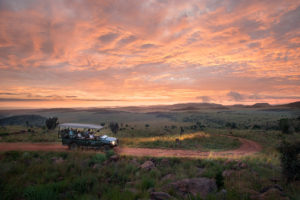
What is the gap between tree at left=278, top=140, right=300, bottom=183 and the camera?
7367mm

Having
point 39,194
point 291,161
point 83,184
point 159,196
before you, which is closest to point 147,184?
point 159,196

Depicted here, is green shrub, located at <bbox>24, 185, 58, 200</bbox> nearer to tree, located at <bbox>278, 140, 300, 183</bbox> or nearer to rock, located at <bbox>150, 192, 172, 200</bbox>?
rock, located at <bbox>150, 192, 172, 200</bbox>

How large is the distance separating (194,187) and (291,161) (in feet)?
16.6

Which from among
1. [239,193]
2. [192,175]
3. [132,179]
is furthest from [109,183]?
[239,193]

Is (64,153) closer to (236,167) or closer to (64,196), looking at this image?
(64,196)

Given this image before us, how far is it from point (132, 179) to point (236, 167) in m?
6.77

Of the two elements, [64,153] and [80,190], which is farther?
[64,153]

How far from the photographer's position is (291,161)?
7496 mm

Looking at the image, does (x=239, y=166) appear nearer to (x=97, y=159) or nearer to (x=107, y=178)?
(x=107, y=178)

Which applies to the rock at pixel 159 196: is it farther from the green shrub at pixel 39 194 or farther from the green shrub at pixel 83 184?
the green shrub at pixel 39 194

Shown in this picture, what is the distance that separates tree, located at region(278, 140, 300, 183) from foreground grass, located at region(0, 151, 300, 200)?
19.6 inches

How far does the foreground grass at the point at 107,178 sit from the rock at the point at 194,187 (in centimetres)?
49

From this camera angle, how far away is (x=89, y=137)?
1557cm

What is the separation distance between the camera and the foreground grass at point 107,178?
6.48 m
